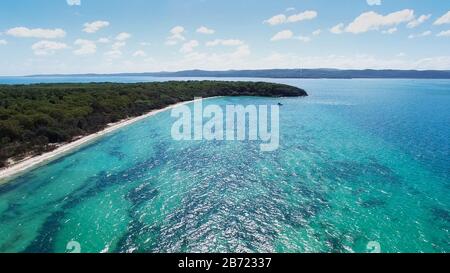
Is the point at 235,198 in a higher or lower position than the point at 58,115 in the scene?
lower

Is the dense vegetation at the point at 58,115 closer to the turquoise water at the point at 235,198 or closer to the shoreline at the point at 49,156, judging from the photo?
the shoreline at the point at 49,156

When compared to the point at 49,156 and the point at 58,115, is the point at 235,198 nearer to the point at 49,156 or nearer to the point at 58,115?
the point at 49,156

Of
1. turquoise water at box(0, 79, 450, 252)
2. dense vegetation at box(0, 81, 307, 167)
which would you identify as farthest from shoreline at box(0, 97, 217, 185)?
turquoise water at box(0, 79, 450, 252)

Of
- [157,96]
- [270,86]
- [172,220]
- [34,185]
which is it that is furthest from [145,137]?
[270,86]

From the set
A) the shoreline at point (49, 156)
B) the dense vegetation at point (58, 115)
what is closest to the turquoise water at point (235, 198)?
the shoreline at point (49, 156)

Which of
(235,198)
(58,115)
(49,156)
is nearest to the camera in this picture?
(235,198)

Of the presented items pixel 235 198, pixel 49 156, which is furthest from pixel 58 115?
pixel 235 198

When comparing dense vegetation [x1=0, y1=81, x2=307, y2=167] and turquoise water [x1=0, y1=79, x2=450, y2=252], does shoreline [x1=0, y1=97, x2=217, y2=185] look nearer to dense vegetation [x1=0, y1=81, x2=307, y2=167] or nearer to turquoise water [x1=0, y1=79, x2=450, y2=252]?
dense vegetation [x1=0, y1=81, x2=307, y2=167]

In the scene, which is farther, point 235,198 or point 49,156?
point 49,156

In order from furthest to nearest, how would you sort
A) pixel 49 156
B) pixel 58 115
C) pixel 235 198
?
pixel 58 115, pixel 49 156, pixel 235 198
